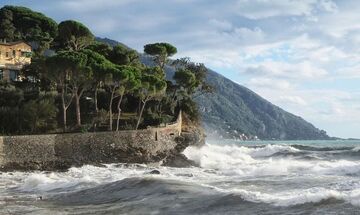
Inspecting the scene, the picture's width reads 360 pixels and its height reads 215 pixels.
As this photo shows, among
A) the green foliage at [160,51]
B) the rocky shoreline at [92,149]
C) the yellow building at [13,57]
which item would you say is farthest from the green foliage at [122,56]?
the rocky shoreline at [92,149]

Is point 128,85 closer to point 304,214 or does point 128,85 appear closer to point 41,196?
point 41,196

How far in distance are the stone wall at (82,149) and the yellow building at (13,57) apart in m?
23.8

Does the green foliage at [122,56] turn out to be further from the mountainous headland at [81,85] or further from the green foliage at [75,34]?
the green foliage at [75,34]

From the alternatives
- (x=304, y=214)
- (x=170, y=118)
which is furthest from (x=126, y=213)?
(x=170, y=118)

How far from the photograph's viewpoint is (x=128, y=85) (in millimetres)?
46312

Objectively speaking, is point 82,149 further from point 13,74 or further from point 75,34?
point 13,74

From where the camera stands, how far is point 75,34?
62.9m

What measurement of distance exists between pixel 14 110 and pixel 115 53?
17.6 metres

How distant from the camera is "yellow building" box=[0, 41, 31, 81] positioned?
62844 millimetres

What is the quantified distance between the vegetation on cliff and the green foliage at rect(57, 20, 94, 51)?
0.04 ft

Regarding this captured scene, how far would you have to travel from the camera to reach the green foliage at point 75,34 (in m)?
62.1

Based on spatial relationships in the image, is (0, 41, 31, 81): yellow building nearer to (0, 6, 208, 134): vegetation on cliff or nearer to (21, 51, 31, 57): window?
(21, 51, 31, 57): window

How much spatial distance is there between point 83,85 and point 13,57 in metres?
22.6

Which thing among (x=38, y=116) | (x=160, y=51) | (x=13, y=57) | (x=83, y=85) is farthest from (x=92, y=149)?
(x=13, y=57)
